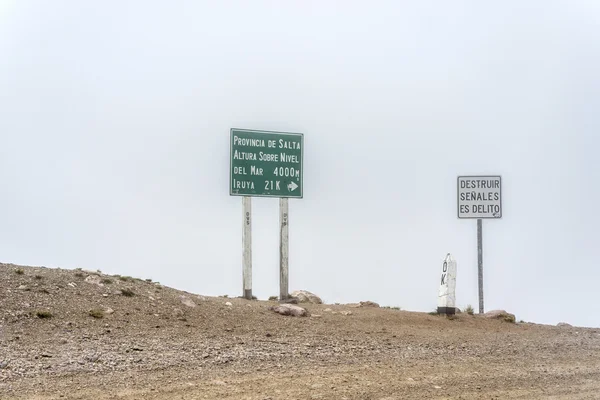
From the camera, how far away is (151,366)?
11.4 metres

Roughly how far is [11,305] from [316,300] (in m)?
9.32

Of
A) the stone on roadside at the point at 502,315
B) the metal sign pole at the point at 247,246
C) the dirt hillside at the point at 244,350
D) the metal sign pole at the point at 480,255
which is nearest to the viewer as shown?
the dirt hillside at the point at 244,350

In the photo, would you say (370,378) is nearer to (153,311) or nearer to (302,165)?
(153,311)

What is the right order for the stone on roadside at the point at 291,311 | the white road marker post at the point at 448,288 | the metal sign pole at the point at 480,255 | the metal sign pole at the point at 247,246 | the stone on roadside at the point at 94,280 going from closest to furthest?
the stone on roadside at the point at 94,280, the stone on roadside at the point at 291,311, the white road marker post at the point at 448,288, the metal sign pole at the point at 247,246, the metal sign pole at the point at 480,255

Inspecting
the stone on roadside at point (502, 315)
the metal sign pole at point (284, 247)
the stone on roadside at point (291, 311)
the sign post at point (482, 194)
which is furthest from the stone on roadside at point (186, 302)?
the sign post at point (482, 194)

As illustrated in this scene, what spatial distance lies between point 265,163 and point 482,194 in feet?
20.4

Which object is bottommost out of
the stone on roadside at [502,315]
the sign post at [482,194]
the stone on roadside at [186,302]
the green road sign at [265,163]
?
the stone on roadside at [502,315]

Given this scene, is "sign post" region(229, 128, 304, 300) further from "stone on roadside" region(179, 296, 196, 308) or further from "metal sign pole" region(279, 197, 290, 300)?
"stone on roadside" region(179, 296, 196, 308)

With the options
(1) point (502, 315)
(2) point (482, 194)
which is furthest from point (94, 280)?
(2) point (482, 194)

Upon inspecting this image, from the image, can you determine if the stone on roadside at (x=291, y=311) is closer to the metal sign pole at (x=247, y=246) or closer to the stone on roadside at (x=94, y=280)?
the metal sign pole at (x=247, y=246)

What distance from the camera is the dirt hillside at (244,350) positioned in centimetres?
1055

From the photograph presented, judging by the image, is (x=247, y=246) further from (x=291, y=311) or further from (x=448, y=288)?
(x=448, y=288)

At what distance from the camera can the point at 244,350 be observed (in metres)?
13.0

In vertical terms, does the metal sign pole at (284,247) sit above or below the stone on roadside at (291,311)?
above
